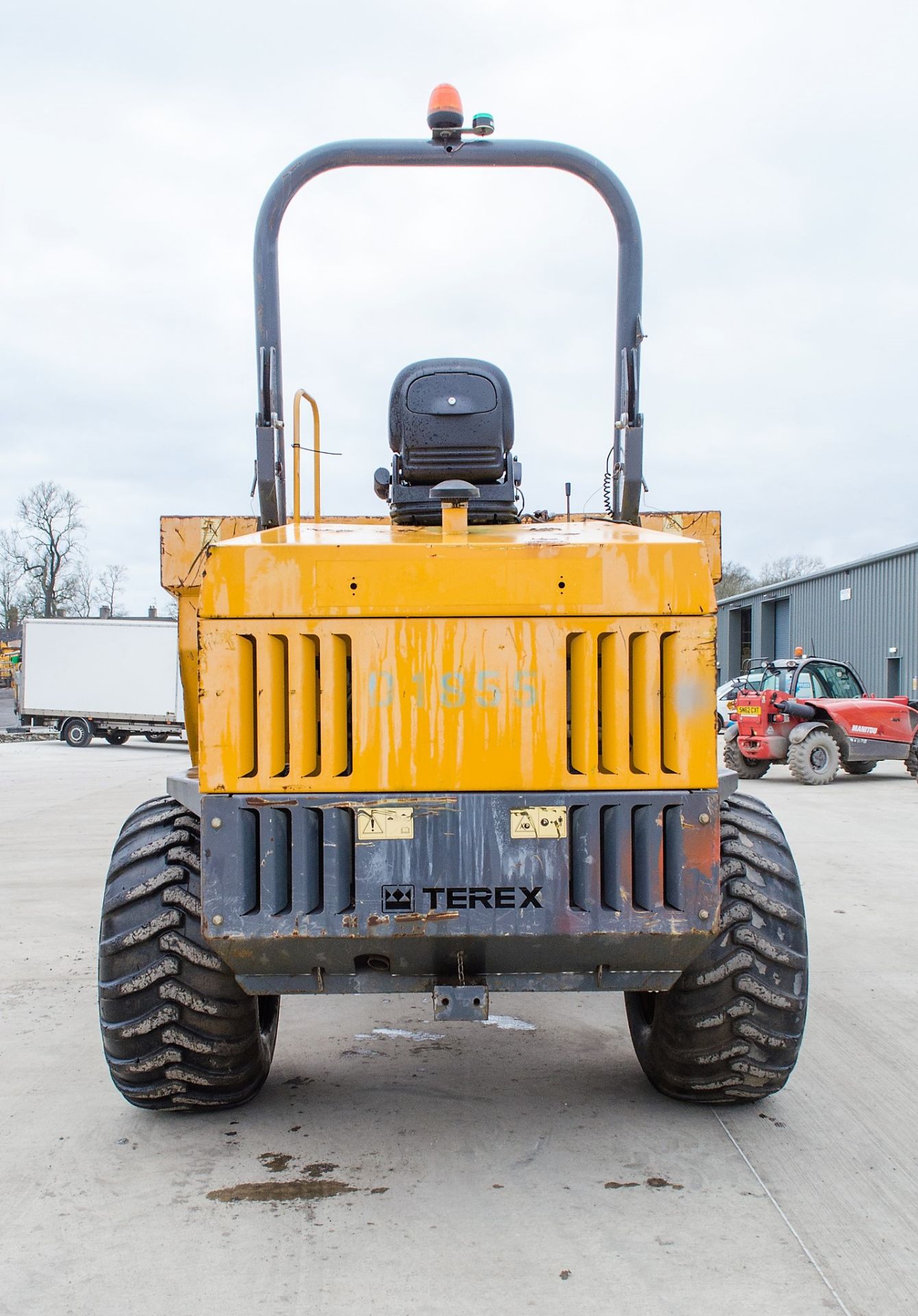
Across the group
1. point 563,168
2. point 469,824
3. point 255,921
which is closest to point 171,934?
point 255,921

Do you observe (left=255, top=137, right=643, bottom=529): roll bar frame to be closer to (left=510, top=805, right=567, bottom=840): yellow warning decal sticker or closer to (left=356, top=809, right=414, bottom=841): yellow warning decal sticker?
(left=356, top=809, right=414, bottom=841): yellow warning decal sticker

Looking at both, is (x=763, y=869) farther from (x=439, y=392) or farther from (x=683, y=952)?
(x=439, y=392)

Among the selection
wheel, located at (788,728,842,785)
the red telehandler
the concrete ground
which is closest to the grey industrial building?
the red telehandler

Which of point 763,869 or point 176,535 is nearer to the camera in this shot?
point 763,869

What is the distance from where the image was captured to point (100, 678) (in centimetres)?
2931

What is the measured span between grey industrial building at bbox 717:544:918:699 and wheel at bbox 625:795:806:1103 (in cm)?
2557

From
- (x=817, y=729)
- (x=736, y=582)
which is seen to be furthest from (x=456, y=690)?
(x=736, y=582)

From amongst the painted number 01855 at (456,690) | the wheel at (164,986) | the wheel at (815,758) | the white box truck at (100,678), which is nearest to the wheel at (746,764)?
the wheel at (815,758)

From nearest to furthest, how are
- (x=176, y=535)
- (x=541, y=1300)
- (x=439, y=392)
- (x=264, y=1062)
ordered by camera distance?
(x=541, y=1300)
(x=264, y=1062)
(x=439, y=392)
(x=176, y=535)

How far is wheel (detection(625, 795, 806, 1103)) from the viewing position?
3.86 meters

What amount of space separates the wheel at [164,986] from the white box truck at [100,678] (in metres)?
24.9

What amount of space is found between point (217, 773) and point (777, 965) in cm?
192

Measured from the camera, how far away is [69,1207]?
3473 mm

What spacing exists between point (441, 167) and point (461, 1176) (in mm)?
3501
